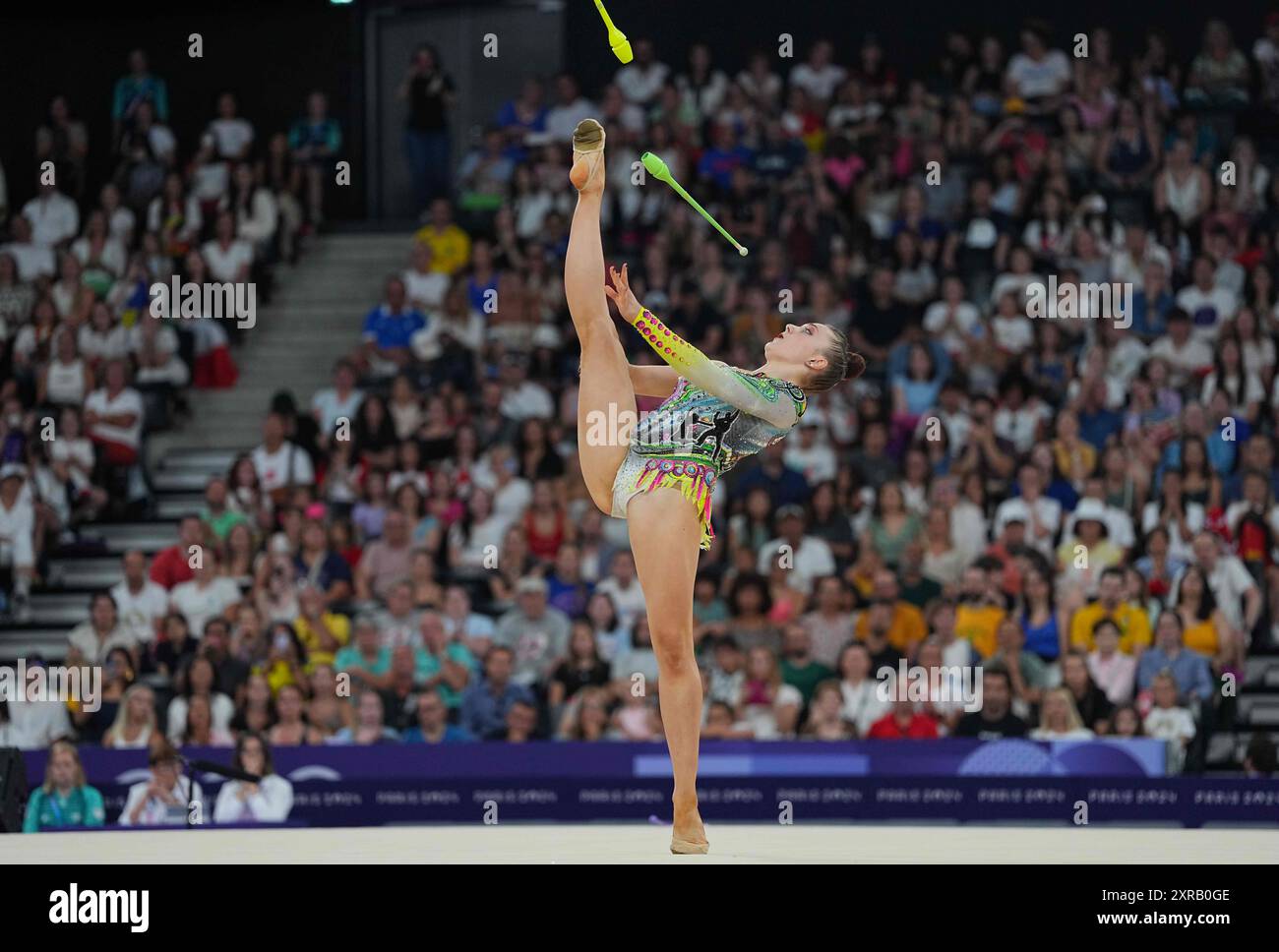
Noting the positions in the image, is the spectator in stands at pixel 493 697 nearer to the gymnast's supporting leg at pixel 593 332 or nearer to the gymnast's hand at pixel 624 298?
the gymnast's supporting leg at pixel 593 332

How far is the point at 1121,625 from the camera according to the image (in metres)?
10.9

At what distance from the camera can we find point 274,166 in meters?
15.8

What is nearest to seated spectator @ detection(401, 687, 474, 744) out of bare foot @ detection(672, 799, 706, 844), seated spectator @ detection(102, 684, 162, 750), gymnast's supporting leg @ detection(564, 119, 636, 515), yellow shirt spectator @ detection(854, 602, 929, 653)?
seated spectator @ detection(102, 684, 162, 750)

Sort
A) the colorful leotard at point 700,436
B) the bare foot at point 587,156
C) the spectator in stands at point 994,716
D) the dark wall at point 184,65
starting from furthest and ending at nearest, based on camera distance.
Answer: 1. the dark wall at point 184,65
2. the spectator in stands at point 994,716
3. the bare foot at point 587,156
4. the colorful leotard at point 700,436

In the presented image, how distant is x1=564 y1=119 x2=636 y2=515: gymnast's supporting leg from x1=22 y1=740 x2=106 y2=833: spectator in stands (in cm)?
454

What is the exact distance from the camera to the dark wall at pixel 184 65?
16391 millimetres

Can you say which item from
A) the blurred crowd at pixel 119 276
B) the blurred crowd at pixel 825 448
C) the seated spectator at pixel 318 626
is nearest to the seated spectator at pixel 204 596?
the blurred crowd at pixel 825 448

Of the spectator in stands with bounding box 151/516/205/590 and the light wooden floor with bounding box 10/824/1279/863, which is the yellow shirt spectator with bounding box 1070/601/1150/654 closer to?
the light wooden floor with bounding box 10/824/1279/863

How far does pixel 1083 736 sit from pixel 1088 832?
2.72 metres

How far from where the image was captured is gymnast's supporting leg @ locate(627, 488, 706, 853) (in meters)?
6.13

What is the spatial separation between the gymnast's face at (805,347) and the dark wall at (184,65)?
11022 mm

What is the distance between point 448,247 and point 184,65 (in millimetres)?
3900
